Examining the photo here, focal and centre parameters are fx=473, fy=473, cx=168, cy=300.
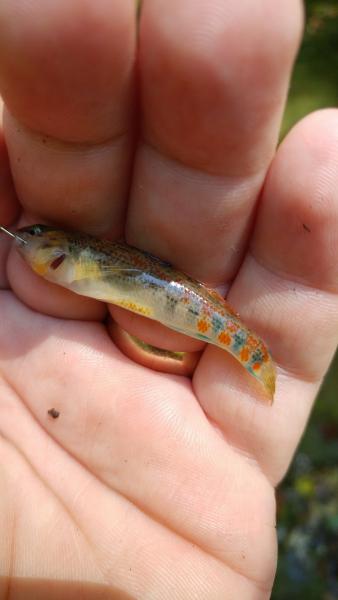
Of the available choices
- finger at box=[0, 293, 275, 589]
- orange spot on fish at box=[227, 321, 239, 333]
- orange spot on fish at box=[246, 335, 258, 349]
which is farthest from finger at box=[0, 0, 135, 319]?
orange spot on fish at box=[246, 335, 258, 349]

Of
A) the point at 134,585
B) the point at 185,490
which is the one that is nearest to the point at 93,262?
the point at 185,490

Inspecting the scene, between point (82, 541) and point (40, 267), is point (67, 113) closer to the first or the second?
point (40, 267)

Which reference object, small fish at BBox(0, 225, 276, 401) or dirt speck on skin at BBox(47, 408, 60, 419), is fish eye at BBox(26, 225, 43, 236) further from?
dirt speck on skin at BBox(47, 408, 60, 419)

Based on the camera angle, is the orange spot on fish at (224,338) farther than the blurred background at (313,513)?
No

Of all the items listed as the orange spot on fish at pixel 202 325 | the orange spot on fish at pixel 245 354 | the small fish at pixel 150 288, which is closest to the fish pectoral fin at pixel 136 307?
the small fish at pixel 150 288

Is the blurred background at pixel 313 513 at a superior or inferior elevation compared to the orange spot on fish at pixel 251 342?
inferior

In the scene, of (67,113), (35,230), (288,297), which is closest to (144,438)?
(288,297)

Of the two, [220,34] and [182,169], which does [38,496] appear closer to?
[182,169]

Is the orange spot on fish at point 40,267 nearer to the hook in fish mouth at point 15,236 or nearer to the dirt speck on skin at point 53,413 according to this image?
the hook in fish mouth at point 15,236
